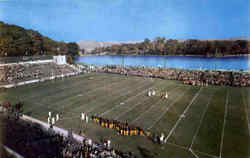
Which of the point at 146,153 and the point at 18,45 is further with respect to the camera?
the point at 18,45

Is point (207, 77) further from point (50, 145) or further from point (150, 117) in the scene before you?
point (50, 145)

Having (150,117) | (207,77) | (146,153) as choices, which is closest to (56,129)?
(146,153)

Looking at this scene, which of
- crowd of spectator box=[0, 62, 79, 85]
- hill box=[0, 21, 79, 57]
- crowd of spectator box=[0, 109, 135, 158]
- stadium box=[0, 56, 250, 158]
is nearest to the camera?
crowd of spectator box=[0, 109, 135, 158]

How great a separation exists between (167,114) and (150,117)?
219cm

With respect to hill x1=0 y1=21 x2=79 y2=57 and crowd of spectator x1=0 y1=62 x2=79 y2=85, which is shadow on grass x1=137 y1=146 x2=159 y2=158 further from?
hill x1=0 y1=21 x2=79 y2=57

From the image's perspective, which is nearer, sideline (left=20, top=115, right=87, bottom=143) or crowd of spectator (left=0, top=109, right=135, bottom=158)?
crowd of spectator (left=0, top=109, right=135, bottom=158)

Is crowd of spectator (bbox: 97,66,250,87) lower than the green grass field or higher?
higher

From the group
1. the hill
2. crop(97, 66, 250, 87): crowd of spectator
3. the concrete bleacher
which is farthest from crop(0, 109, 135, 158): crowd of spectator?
the hill

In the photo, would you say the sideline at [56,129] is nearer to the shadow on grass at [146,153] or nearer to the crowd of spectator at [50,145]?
the crowd of spectator at [50,145]

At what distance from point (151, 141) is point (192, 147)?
3155mm

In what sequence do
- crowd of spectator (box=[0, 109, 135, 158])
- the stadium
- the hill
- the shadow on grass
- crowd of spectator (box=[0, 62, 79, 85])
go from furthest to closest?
the hill < crowd of spectator (box=[0, 62, 79, 85]) < the stadium < the shadow on grass < crowd of spectator (box=[0, 109, 135, 158])

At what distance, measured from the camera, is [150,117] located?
714 inches

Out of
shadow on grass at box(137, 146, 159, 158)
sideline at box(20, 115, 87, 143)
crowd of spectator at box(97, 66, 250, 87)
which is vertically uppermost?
crowd of spectator at box(97, 66, 250, 87)

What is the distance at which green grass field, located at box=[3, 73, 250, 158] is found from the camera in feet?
41.5
